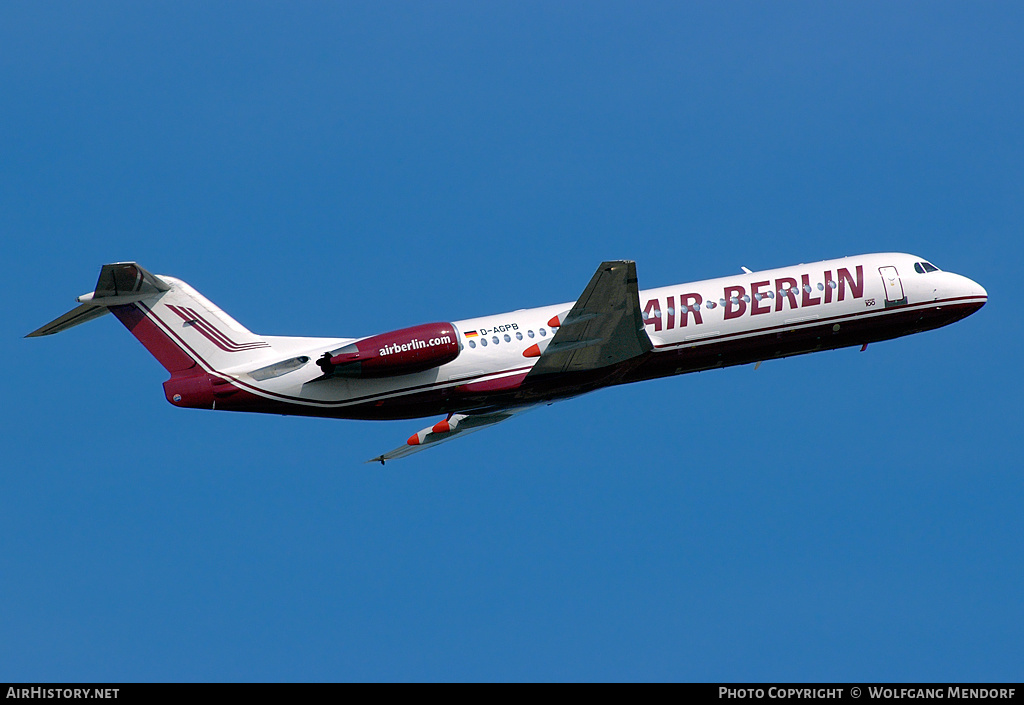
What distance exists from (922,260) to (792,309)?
18.8ft

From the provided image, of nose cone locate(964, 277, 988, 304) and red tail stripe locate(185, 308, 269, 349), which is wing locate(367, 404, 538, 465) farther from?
nose cone locate(964, 277, 988, 304)

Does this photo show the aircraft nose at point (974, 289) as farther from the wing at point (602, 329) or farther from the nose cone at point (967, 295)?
the wing at point (602, 329)

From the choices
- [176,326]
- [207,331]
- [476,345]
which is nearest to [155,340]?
[176,326]

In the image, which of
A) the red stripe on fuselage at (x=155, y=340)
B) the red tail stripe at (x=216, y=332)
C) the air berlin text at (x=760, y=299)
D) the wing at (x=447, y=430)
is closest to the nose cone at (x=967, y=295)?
the air berlin text at (x=760, y=299)

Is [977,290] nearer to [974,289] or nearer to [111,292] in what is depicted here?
[974,289]

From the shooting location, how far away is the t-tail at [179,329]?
1326 inches

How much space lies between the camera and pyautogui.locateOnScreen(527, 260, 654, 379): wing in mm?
32500

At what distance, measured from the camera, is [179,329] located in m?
34.4

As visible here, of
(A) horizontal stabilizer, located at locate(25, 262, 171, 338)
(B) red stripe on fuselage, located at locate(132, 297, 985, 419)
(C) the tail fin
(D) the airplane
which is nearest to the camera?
(A) horizontal stabilizer, located at locate(25, 262, 171, 338)

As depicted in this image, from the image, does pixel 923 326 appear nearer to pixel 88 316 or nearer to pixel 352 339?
pixel 352 339

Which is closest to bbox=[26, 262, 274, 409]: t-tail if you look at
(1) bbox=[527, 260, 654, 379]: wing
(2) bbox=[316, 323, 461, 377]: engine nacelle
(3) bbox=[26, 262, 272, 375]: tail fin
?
(3) bbox=[26, 262, 272, 375]: tail fin

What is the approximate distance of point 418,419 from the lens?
35.8 metres

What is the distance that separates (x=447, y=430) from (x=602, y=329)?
272 inches
